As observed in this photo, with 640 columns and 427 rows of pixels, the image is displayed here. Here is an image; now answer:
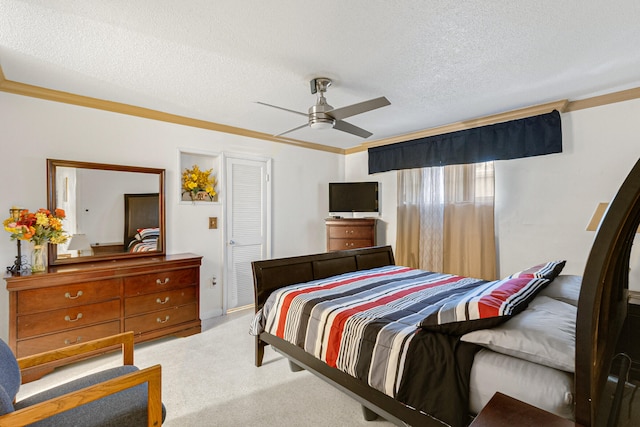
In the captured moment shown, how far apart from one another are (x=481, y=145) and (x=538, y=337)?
2983mm

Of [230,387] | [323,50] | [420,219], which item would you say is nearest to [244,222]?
[230,387]

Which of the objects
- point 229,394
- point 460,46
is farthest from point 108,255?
point 460,46

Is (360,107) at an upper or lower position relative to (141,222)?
upper

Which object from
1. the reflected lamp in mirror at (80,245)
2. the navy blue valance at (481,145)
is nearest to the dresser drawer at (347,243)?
the navy blue valance at (481,145)

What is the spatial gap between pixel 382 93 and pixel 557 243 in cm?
242

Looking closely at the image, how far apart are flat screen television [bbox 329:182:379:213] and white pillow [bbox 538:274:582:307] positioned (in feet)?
9.41

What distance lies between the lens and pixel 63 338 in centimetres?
254

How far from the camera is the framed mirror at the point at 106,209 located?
2.90 m

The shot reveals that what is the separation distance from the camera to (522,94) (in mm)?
2980

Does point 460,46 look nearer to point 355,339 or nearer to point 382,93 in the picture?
point 382,93

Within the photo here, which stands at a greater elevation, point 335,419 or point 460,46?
point 460,46

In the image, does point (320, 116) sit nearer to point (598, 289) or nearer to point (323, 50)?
point (323, 50)

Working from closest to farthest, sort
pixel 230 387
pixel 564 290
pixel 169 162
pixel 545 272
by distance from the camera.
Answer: pixel 564 290 → pixel 545 272 → pixel 230 387 → pixel 169 162

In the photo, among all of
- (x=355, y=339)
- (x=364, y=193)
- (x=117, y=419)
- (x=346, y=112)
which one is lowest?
(x=117, y=419)
